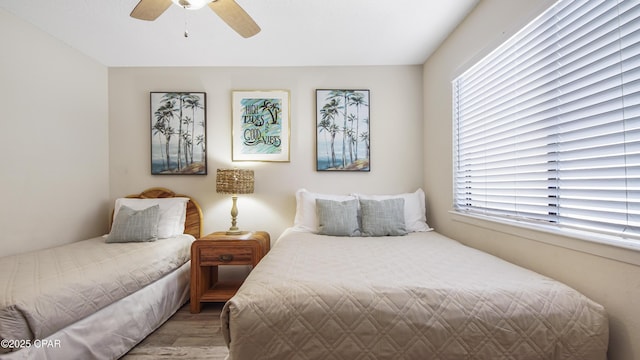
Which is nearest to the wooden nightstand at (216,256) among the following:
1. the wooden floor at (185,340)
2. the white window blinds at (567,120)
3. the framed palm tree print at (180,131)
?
the wooden floor at (185,340)

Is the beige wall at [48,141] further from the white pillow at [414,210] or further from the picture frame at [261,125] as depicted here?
the white pillow at [414,210]

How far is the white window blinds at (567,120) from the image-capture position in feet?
3.38

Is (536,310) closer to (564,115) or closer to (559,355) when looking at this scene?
(559,355)

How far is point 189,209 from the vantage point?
2.93m

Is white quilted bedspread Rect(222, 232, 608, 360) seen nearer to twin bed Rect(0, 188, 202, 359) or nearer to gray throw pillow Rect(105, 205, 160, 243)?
twin bed Rect(0, 188, 202, 359)

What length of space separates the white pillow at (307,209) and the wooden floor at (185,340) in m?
1.06

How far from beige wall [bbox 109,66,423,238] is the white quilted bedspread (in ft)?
5.94

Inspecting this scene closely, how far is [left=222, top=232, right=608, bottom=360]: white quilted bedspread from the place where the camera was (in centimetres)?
102

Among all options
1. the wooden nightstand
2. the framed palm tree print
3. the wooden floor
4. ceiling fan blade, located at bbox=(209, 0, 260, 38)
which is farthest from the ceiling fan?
the wooden floor

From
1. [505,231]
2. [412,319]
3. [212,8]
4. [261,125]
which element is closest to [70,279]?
[212,8]

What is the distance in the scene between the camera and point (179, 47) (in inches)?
102

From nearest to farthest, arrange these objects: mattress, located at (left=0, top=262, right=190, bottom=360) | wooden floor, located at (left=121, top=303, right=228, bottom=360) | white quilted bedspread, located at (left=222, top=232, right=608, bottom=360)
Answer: white quilted bedspread, located at (left=222, top=232, right=608, bottom=360), mattress, located at (left=0, top=262, right=190, bottom=360), wooden floor, located at (left=121, top=303, right=228, bottom=360)

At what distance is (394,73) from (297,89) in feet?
3.52

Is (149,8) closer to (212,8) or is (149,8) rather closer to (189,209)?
(212,8)
